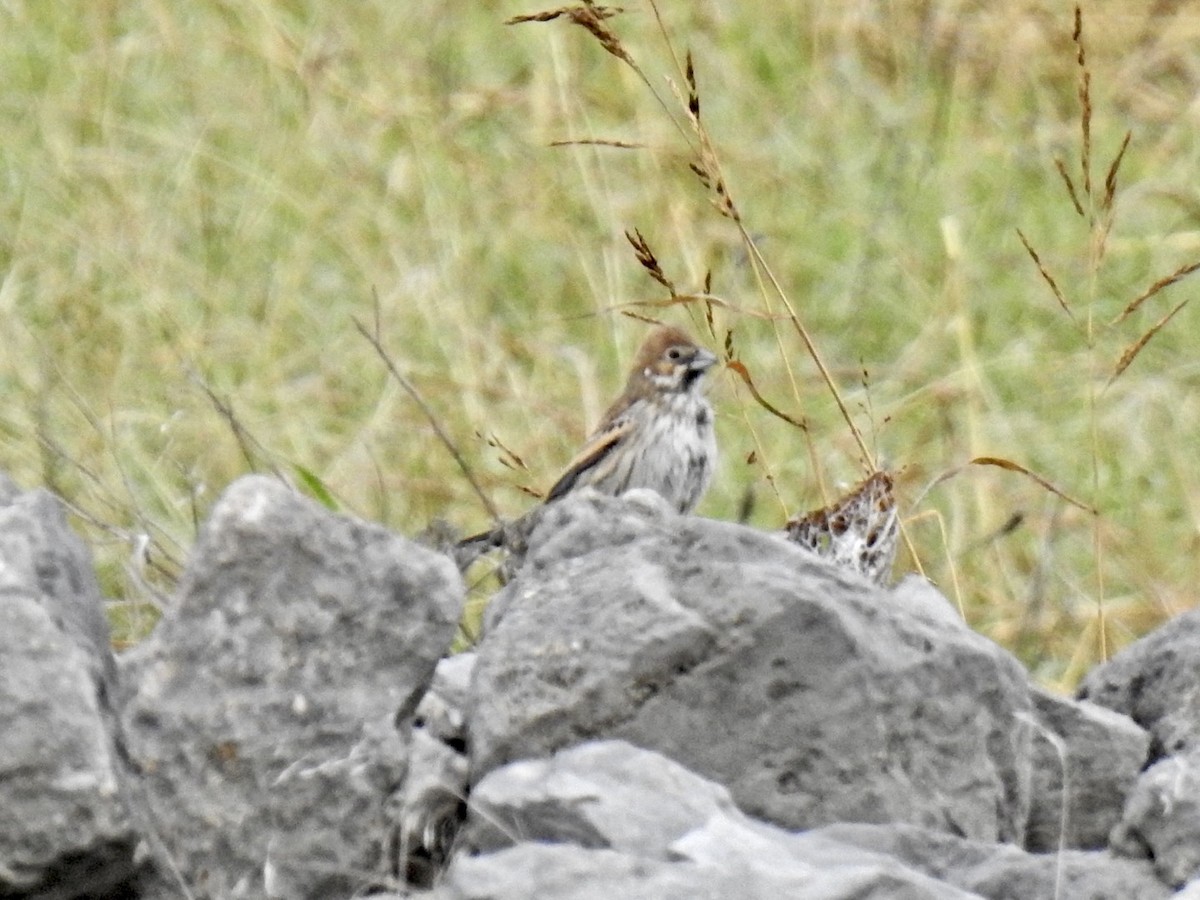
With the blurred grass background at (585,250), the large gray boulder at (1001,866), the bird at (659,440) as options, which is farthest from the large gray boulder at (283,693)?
the bird at (659,440)

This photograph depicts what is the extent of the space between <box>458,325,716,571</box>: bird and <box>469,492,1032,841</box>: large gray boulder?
271cm

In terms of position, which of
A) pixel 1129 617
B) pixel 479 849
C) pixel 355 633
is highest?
pixel 355 633

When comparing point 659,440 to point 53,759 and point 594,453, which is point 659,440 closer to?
point 594,453

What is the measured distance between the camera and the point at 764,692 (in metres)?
3.18

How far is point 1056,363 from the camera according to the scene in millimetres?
7578

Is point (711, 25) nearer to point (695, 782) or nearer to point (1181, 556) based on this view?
point (1181, 556)

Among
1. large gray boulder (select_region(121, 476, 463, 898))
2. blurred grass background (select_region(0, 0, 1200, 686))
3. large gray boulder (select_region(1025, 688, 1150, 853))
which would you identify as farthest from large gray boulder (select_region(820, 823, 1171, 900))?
blurred grass background (select_region(0, 0, 1200, 686))

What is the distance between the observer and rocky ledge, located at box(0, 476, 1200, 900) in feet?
9.75

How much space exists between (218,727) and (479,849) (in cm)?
35

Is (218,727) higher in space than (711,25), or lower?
lower

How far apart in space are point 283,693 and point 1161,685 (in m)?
1.29

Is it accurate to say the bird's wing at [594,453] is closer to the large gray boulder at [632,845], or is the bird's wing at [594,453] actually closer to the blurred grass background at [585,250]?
the blurred grass background at [585,250]

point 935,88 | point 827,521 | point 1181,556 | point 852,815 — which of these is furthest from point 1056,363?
point 852,815

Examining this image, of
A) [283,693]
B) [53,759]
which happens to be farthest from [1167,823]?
[53,759]
